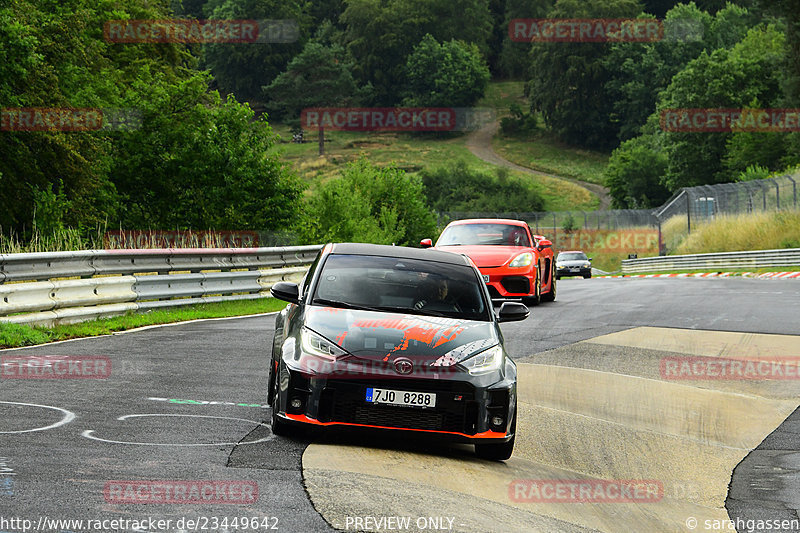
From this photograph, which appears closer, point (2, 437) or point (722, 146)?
point (2, 437)

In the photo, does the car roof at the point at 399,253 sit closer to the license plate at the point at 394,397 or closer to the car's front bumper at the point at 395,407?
the car's front bumper at the point at 395,407

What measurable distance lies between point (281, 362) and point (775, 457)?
398cm

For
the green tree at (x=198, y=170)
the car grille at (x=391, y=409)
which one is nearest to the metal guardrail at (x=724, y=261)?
the green tree at (x=198, y=170)

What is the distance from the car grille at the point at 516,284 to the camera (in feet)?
62.9

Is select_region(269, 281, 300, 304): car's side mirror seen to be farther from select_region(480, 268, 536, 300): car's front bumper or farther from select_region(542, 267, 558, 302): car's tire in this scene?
select_region(542, 267, 558, 302): car's tire

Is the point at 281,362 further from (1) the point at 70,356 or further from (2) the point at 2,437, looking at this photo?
(1) the point at 70,356

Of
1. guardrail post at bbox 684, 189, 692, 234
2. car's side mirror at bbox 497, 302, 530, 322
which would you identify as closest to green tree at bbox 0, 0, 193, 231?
car's side mirror at bbox 497, 302, 530, 322

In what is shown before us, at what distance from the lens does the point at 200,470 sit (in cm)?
625

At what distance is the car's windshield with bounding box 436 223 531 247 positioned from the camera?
20281 millimetres

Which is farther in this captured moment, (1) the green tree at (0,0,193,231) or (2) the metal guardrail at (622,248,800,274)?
(2) the metal guardrail at (622,248,800,274)

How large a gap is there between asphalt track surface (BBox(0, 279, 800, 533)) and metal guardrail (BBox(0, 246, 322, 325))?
1.06 metres

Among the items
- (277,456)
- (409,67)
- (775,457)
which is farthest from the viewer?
(409,67)

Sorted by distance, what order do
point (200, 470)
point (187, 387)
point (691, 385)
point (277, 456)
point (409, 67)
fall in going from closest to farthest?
point (200, 470), point (277, 456), point (187, 387), point (691, 385), point (409, 67)

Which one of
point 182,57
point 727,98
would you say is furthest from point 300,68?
point 182,57
